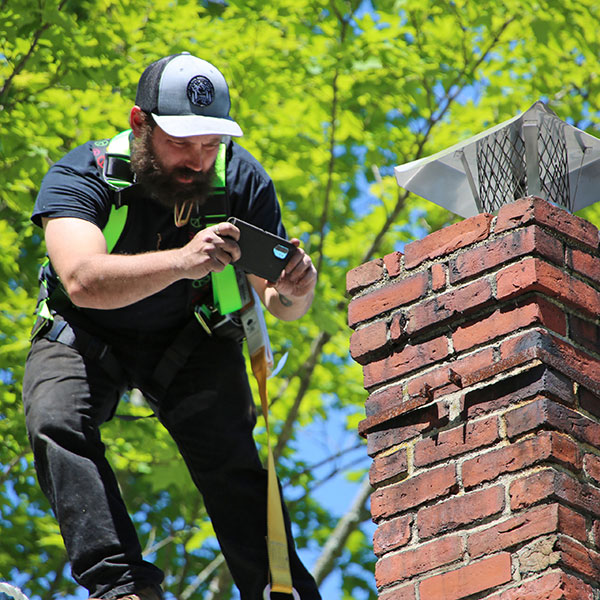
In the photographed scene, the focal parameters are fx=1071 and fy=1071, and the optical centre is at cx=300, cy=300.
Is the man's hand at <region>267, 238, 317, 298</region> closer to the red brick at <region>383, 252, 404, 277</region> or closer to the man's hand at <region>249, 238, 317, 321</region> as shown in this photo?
the man's hand at <region>249, 238, 317, 321</region>

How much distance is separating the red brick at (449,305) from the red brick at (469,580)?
2.50 ft

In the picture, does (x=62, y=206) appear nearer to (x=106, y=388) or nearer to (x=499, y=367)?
(x=106, y=388)

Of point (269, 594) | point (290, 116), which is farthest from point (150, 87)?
point (290, 116)

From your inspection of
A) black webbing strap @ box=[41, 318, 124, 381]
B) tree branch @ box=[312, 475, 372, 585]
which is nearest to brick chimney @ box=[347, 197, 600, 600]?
black webbing strap @ box=[41, 318, 124, 381]

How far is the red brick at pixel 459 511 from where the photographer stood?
306cm

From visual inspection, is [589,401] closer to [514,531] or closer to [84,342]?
[514,531]

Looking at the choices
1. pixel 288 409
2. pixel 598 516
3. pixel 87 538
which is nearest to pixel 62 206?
pixel 87 538

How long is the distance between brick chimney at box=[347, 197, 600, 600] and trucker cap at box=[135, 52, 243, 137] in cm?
80

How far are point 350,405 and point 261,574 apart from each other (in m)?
5.83

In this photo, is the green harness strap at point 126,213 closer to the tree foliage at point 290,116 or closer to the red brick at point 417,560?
the red brick at point 417,560

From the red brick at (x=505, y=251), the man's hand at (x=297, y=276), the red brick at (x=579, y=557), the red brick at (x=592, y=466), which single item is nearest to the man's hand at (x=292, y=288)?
the man's hand at (x=297, y=276)

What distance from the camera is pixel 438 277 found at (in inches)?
136

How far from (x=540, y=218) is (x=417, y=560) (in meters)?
1.09

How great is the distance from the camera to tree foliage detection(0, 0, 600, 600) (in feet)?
21.6
